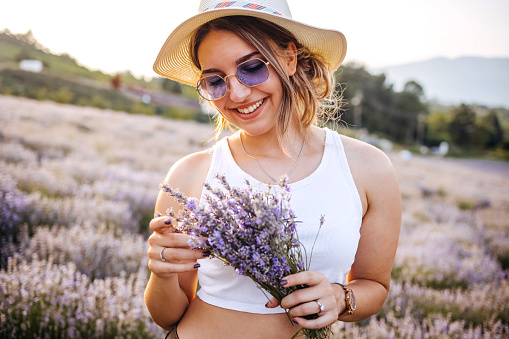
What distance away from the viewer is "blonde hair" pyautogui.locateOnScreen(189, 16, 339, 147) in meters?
1.67

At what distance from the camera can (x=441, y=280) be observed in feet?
13.5

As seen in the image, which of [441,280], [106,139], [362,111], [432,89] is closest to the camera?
[441,280]

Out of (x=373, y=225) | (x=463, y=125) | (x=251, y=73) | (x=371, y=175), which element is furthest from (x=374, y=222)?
(x=463, y=125)

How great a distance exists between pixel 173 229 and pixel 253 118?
666mm

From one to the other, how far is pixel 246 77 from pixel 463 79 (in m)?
27.3

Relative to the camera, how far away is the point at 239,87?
63.9 inches

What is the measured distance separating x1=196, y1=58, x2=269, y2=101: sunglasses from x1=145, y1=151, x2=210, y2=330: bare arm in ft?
1.22

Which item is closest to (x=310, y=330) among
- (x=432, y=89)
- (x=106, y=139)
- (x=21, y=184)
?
(x=21, y=184)

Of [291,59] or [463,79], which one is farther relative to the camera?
[463,79]

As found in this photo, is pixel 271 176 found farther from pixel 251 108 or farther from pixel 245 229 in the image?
pixel 245 229

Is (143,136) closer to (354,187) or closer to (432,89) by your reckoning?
(354,187)

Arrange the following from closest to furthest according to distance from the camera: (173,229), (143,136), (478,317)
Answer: (173,229), (478,317), (143,136)

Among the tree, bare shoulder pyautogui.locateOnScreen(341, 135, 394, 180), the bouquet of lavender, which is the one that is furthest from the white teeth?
the tree

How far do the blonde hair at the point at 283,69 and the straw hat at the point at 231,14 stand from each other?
4 centimetres
